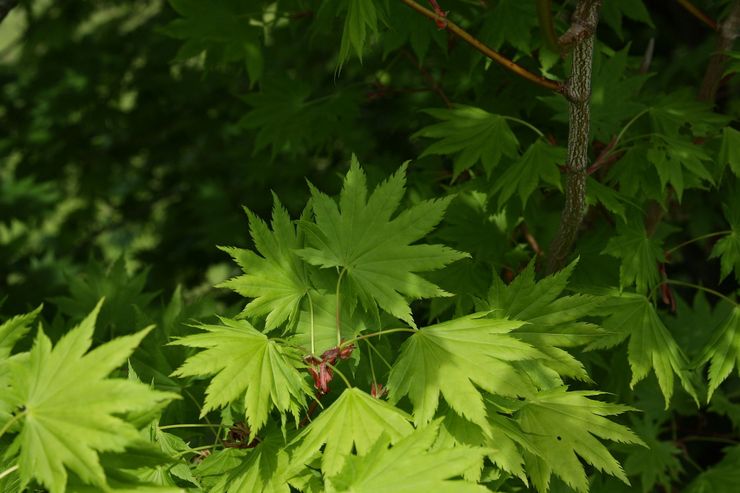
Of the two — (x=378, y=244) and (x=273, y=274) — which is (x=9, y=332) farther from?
(x=378, y=244)

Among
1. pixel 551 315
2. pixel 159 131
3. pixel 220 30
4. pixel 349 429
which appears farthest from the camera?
pixel 159 131

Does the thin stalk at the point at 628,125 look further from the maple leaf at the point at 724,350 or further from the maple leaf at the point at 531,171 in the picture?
the maple leaf at the point at 724,350

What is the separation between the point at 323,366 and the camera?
1651 millimetres

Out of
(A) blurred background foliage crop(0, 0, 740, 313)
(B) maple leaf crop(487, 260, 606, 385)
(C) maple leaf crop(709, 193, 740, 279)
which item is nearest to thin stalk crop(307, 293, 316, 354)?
(B) maple leaf crop(487, 260, 606, 385)

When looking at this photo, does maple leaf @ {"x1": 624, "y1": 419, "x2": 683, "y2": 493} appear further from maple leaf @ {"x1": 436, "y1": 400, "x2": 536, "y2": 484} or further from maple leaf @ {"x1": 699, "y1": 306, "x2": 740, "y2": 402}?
maple leaf @ {"x1": 436, "y1": 400, "x2": 536, "y2": 484}

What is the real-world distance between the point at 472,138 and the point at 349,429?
1.04 metres

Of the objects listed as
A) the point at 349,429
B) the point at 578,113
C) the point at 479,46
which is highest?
the point at 479,46

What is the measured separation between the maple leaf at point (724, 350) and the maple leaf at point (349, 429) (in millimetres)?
910

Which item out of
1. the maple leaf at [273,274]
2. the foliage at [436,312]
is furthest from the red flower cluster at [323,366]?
the maple leaf at [273,274]

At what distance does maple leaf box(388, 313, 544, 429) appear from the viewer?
5.00 feet

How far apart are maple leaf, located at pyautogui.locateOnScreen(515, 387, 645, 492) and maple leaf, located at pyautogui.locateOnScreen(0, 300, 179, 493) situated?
874 millimetres

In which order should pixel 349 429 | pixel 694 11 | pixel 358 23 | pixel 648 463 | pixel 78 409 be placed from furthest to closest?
pixel 648 463 < pixel 694 11 < pixel 358 23 < pixel 349 429 < pixel 78 409

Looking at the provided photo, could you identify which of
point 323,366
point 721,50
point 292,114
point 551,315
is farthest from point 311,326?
point 721,50

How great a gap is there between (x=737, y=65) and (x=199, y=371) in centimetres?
162
